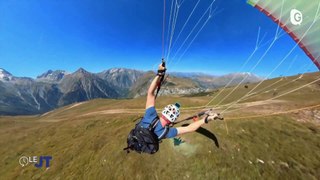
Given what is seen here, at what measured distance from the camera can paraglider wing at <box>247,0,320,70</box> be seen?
14812mm

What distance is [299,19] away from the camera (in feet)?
49.8

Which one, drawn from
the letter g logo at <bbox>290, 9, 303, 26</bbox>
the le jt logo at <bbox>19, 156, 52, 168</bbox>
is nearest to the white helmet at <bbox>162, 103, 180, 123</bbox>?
the letter g logo at <bbox>290, 9, 303, 26</bbox>

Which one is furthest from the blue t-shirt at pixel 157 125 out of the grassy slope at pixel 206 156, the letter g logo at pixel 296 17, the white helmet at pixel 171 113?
the grassy slope at pixel 206 156

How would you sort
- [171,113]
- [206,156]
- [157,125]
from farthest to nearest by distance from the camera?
[206,156] → [157,125] → [171,113]

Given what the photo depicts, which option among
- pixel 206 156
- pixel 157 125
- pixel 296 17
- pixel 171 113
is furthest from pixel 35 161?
pixel 296 17

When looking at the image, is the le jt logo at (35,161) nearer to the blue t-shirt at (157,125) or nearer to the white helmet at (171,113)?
the blue t-shirt at (157,125)

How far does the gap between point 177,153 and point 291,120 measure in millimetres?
26568

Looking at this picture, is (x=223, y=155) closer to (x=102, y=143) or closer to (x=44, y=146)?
(x=102, y=143)

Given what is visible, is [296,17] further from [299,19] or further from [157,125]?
[157,125]

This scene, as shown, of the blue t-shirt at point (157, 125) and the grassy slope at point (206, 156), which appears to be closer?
the blue t-shirt at point (157, 125)

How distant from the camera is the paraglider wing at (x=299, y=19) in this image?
48.6ft

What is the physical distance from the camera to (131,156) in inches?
1516

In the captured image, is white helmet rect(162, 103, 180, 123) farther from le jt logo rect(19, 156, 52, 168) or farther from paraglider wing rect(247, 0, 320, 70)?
le jt logo rect(19, 156, 52, 168)

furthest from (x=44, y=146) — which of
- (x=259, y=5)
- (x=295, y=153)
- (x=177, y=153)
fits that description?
(x=259, y=5)
